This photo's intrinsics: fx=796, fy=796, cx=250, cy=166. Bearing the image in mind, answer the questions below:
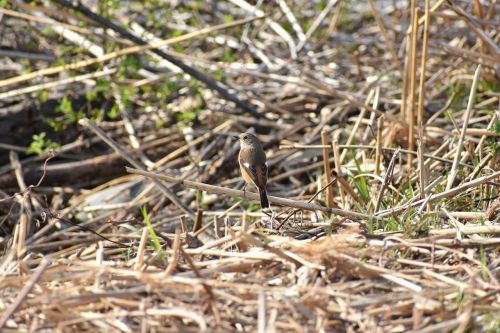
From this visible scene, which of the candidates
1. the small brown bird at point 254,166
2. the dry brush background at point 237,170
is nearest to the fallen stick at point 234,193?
the dry brush background at point 237,170

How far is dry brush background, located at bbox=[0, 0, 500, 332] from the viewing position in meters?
3.27

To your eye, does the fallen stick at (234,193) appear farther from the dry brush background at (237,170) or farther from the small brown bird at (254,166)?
the small brown bird at (254,166)

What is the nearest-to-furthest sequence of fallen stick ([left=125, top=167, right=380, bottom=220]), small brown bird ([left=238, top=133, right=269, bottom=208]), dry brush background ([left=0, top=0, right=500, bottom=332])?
1. dry brush background ([left=0, top=0, right=500, bottom=332])
2. fallen stick ([left=125, top=167, right=380, bottom=220])
3. small brown bird ([left=238, top=133, right=269, bottom=208])

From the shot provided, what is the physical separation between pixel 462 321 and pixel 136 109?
19.6ft

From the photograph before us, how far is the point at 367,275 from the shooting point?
3.44 metres

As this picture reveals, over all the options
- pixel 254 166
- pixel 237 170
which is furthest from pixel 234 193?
pixel 237 170

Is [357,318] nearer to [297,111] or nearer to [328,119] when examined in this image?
[328,119]

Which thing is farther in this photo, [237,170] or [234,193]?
[237,170]

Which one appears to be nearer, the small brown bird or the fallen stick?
the fallen stick

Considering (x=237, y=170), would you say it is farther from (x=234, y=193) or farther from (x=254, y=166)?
(x=234, y=193)

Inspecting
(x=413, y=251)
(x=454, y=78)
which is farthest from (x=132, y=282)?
(x=454, y=78)

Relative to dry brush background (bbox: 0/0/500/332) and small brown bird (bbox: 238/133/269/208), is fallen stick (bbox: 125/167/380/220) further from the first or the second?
small brown bird (bbox: 238/133/269/208)

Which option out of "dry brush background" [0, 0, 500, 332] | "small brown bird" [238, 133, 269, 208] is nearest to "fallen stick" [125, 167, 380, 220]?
"dry brush background" [0, 0, 500, 332]

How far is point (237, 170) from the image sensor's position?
7316 millimetres
